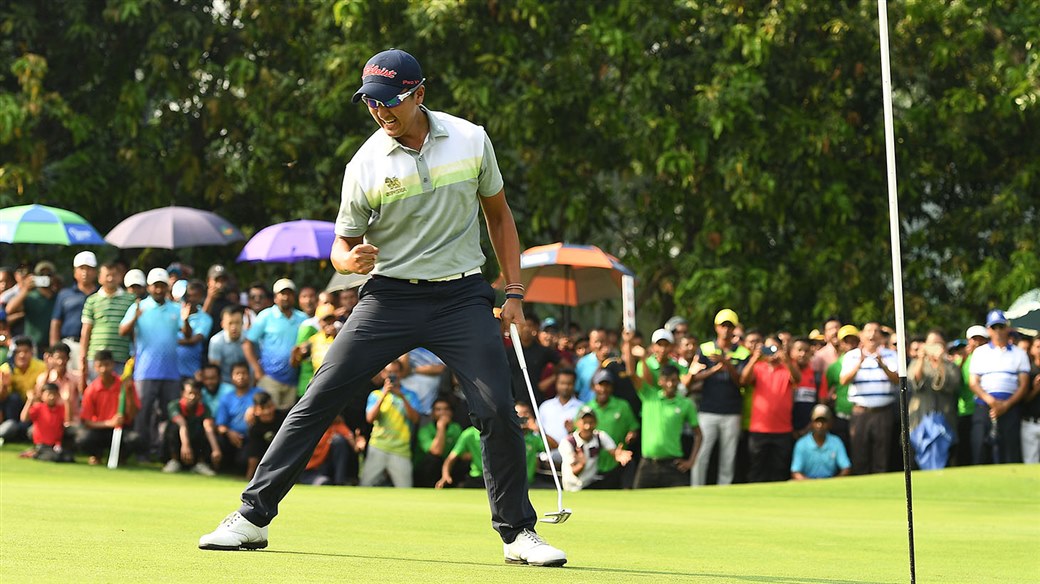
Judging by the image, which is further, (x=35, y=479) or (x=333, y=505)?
(x=35, y=479)

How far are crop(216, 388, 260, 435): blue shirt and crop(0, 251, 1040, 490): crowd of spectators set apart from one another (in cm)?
2

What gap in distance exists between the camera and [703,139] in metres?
21.8

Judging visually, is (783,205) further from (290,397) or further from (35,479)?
(35,479)

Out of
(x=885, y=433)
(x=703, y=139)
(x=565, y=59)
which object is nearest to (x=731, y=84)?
(x=703, y=139)

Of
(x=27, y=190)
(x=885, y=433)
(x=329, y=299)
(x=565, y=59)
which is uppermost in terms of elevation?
(x=565, y=59)

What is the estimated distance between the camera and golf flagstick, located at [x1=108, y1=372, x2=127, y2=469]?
648 inches

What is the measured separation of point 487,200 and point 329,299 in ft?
35.0

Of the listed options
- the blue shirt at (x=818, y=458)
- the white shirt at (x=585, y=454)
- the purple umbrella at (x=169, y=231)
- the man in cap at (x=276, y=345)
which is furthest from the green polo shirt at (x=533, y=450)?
the purple umbrella at (x=169, y=231)

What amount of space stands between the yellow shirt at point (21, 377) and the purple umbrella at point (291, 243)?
2.91m

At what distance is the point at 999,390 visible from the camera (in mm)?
17547

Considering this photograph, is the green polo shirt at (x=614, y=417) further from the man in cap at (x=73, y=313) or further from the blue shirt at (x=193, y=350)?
the man in cap at (x=73, y=313)

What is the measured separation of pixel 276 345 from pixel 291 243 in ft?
8.84

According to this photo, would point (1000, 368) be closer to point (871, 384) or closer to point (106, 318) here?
point (871, 384)

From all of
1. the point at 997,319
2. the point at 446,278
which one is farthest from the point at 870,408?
the point at 446,278
